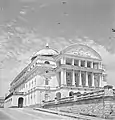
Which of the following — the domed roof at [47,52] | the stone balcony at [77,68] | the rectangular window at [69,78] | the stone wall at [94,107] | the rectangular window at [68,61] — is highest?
the domed roof at [47,52]

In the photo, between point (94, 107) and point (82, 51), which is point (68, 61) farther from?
point (94, 107)

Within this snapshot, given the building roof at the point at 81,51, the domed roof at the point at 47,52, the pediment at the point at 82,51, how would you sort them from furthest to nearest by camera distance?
the domed roof at the point at 47,52, the pediment at the point at 82,51, the building roof at the point at 81,51

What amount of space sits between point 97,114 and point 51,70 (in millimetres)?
34921

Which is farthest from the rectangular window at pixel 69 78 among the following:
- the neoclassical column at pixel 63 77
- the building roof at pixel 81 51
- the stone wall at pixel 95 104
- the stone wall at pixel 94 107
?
the stone wall at pixel 94 107

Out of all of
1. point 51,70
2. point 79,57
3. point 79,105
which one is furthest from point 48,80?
point 79,105

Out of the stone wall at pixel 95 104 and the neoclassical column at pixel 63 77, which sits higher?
the neoclassical column at pixel 63 77

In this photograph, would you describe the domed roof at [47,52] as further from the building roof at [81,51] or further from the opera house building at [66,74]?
the building roof at [81,51]

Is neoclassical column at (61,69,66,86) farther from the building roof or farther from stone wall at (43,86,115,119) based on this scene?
stone wall at (43,86,115,119)

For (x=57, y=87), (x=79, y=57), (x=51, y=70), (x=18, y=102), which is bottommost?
(x=18, y=102)

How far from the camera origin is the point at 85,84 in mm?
58688

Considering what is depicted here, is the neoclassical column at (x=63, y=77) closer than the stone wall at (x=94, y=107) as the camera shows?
No

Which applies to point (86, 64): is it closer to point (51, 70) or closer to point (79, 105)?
point (51, 70)

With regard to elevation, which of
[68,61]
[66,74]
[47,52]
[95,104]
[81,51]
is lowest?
[95,104]

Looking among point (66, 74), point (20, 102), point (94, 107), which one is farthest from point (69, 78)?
point (94, 107)
